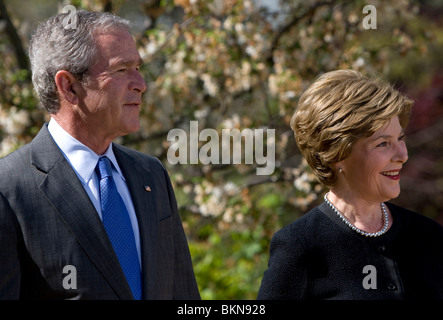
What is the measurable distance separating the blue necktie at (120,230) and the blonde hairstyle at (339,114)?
0.80 meters

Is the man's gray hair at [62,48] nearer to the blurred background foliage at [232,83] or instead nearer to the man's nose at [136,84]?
the man's nose at [136,84]

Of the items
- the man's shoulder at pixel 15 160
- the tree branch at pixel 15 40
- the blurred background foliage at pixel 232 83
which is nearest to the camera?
the man's shoulder at pixel 15 160

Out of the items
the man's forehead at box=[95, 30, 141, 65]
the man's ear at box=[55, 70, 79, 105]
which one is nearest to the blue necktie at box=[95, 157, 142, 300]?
the man's ear at box=[55, 70, 79, 105]

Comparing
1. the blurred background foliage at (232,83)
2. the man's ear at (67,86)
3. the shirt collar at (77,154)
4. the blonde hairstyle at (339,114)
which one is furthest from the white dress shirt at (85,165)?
the blurred background foliage at (232,83)

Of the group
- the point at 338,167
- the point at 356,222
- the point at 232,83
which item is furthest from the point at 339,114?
the point at 232,83

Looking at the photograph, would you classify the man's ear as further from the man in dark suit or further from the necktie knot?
the necktie knot

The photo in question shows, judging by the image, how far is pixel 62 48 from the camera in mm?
2447

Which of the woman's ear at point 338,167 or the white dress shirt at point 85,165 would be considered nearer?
the white dress shirt at point 85,165

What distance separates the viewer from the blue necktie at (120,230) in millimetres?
2297

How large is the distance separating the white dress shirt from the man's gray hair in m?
0.12

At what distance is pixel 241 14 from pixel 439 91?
5575 millimetres

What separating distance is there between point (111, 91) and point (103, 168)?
0.91ft

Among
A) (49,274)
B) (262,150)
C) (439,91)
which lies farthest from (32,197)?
(439,91)

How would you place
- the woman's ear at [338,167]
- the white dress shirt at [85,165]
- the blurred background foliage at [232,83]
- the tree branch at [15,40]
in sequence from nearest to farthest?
the white dress shirt at [85,165] → the woman's ear at [338,167] → the blurred background foliage at [232,83] → the tree branch at [15,40]
